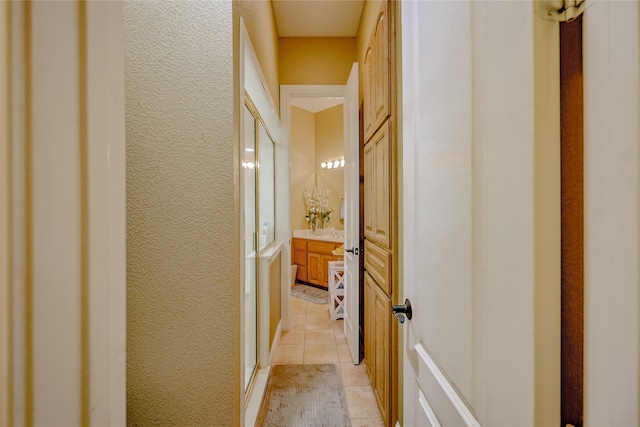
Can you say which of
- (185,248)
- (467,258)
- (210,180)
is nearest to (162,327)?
(185,248)

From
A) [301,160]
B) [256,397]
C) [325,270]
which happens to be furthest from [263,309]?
[301,160]

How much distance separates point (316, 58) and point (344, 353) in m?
2.98

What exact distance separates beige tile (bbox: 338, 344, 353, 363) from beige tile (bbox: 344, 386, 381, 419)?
1.21 feet

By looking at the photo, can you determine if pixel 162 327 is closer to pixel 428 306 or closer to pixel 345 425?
pixel 428 306

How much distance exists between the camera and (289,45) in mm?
2961

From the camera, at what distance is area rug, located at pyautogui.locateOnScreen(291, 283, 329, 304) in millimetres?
4113

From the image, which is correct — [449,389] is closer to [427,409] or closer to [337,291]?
[427,409]

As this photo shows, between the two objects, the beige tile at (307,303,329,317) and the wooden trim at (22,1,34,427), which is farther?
the beige tile at (307,303,329,317)

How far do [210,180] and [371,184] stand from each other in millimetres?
1250

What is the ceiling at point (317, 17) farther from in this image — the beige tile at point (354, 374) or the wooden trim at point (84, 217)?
the beige tile at point (354, 374)

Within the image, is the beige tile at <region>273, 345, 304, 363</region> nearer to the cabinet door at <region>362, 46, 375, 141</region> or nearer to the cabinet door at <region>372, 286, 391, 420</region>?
the cabinet door at <region>372, 286, 391, 420</region>

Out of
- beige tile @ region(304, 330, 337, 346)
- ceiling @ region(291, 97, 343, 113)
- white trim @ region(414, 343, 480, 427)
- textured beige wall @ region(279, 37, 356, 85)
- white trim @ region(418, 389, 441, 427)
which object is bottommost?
beige tile @ region(304, 330, 337, 346)

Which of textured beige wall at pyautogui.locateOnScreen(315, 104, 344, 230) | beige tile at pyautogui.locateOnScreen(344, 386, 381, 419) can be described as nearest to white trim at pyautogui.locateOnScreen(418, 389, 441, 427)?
beige tile at pyautogui.locateOnScreen(344, 386, 381, 419)

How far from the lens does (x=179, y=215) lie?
1.05 m
